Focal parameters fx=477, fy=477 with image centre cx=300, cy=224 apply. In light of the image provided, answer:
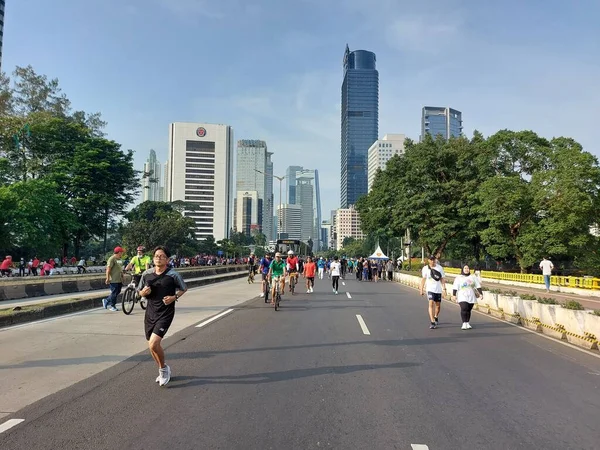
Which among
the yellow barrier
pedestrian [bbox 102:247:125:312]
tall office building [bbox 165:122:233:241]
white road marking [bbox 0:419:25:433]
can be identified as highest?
tall office building [bbox 165:122:233:241]

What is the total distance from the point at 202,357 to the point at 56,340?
11.1 feet

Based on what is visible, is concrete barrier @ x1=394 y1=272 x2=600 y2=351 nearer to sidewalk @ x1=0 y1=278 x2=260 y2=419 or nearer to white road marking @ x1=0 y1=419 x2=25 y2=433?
sidewalk @ x1=0 y1=278 x2=260 y2=419

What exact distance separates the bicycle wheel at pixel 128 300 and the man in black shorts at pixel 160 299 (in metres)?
7.64

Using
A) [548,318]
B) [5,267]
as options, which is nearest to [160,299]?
[548,318]

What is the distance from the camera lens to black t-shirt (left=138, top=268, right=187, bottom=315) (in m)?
6.26

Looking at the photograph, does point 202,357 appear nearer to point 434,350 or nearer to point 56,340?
point 56,340

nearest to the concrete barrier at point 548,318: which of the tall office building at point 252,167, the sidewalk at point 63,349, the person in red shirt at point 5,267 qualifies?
the sidewalk at point 63,349

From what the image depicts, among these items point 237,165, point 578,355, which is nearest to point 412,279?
point 578,355

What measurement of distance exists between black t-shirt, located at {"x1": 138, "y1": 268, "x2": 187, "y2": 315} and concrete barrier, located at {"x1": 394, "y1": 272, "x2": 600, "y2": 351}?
814 cm

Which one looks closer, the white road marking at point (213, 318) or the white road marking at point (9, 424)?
the white road marking at point (9, 424)

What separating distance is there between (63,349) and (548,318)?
10.7 m

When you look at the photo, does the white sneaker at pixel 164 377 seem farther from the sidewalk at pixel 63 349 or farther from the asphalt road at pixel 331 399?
the sidewalk at pixel 63 349

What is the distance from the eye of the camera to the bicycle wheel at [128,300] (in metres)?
13.4

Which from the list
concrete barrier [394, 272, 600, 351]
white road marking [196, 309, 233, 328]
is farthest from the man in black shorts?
concrete barrier [394, 272, 600, 351]
